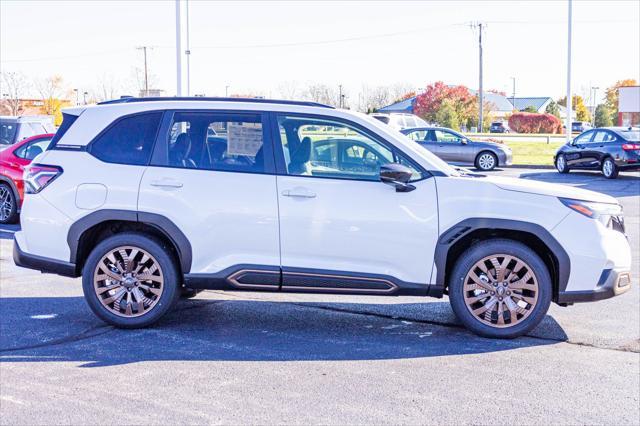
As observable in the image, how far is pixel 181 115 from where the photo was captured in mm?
6770

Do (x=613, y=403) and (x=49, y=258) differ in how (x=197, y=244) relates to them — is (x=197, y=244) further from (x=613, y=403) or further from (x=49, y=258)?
(x=613, y=403)

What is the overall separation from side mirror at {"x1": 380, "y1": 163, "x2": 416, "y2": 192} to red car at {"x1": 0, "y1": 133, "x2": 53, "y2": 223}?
8466 mm

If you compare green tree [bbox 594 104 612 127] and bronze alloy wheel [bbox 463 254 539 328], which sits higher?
green tree [bbox 594 104 612 127]

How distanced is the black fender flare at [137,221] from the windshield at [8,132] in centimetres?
1088

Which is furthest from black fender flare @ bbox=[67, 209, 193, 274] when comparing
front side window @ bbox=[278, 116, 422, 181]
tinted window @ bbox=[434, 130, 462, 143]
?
tinted window @ bbox=[434, 130, 462, 143]

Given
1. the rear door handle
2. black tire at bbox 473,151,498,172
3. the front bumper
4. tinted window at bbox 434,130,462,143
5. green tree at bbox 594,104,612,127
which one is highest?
green tree at bbox 594,104,612,127

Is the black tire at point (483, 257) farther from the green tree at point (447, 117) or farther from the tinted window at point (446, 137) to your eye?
the green tree at point (447, 117)

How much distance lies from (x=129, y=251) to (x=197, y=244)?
0.60 meters

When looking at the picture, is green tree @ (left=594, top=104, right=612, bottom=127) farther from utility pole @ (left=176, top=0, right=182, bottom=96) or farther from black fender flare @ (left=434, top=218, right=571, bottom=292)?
black fender flare @ (left=434, top=218, right=571, bottom=292)

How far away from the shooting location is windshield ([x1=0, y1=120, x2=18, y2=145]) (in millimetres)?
16562

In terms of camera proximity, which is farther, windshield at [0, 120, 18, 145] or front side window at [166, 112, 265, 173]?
windshield at [0, 120, 18, 145]

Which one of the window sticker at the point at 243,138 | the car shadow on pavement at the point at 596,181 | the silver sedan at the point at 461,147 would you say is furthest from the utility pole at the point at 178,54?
the window sticker at the point at 243,138

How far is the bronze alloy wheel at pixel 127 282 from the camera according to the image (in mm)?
6625

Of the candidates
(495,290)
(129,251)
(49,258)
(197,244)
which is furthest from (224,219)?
(495,290)
